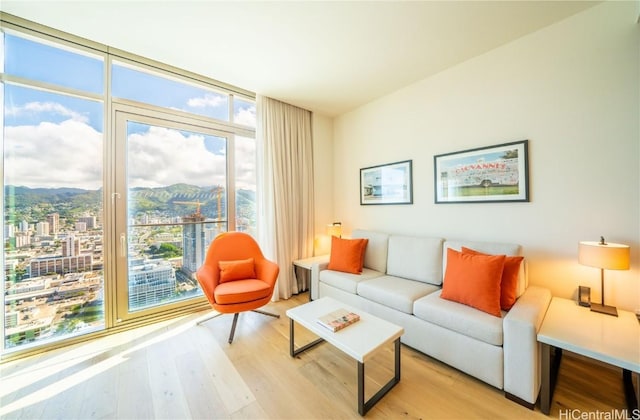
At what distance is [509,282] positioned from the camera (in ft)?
6.04

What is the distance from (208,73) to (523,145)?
3264 millimetres

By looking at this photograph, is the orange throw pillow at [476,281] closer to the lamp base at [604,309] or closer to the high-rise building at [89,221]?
the lamp base at [604,309]

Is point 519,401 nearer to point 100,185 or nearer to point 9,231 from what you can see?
point 100,185

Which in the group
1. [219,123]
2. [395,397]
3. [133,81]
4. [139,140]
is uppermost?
[133,81]

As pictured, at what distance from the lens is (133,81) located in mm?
2557

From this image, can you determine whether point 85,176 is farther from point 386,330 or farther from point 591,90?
point 591,90

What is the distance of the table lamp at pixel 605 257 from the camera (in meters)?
1.56

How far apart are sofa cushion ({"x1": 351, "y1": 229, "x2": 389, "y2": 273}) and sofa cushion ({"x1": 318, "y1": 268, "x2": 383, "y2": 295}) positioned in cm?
8

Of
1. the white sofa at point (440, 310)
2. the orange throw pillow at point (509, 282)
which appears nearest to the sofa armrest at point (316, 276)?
the white sofa at point (440, 310)

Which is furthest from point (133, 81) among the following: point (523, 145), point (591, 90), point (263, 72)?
point (591, 90)

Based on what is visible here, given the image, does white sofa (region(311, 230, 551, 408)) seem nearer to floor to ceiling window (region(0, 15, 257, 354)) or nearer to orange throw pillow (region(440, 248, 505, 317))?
orange throw pillow (region(440, 248, 505, 317))

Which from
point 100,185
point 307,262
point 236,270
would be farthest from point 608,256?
point 100,185

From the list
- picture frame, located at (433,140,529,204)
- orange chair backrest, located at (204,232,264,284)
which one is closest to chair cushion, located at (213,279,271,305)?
orange chair backrest, located at (204,232,264,284)

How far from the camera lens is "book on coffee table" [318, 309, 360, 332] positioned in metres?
1.69
